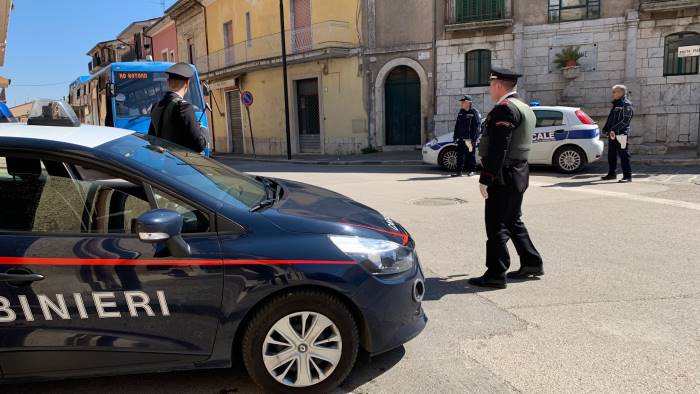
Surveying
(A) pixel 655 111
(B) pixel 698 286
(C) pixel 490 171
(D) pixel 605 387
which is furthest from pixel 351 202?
(A) pixel 655 111

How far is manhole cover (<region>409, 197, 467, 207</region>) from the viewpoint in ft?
27.2

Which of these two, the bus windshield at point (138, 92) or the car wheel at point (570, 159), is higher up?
the bus windshield at point (138, 92)

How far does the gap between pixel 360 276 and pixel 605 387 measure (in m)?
1.47

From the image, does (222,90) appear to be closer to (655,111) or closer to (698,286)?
(655,111)

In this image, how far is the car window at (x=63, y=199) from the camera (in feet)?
8.49

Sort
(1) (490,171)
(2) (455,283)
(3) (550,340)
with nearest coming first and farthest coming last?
(3) (550,340)
(1) (490,171)
(2) (455,283)

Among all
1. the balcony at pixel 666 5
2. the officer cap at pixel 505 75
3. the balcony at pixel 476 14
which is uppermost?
the balcony at pixel 476 14

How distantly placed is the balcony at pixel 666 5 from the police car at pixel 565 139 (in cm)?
674

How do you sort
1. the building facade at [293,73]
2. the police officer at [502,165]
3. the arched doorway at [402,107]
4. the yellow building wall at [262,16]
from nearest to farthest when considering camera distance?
1. the police officer at [502,165]
2. the arched doorway at [402,107]
3. the yellow building wall at [262,16]
4. the building facade at [293,73]

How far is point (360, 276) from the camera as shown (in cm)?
272

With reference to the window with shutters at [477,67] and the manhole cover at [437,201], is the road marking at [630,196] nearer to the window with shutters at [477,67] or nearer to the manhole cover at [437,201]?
the manhole cover at [437,201]

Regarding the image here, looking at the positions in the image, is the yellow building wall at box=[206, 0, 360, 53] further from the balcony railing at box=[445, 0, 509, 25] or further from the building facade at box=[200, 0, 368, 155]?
the balcony railing at box=[445, 0, 509, 25]

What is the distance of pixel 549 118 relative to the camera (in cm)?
1163

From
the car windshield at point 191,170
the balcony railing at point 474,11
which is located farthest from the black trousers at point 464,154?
the car windshield at point 191,170
